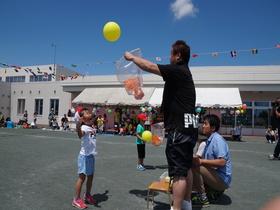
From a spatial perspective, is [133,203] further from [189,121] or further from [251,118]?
[251,118]

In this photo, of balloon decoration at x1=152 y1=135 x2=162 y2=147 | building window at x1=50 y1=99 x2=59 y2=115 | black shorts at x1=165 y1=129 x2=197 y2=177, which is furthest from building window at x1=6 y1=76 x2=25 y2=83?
black shorts at x1=165 y1=129 x2=197 y2=177

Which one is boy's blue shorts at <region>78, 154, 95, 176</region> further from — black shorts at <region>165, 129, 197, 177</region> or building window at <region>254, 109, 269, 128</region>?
building window at <region>254, 109, 269, 128</region>

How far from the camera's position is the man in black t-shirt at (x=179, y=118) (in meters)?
2.38

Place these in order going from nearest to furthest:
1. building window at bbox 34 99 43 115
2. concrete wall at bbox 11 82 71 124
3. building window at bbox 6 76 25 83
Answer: concrete wall at bbox 11 82 71 124
building window at bbox 34 99 43 115
building window at bbox 6 76 25 83

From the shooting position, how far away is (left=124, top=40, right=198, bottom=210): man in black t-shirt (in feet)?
7.80

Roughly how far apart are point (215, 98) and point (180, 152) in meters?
13.3

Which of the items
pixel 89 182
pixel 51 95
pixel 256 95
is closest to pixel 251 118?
pixel 256 95

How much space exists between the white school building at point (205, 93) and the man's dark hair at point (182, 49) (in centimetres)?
1198

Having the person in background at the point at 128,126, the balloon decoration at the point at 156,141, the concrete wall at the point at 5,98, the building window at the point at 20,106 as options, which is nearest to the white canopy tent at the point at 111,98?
the person in background at the point at 128,126

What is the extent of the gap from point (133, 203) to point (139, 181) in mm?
1164

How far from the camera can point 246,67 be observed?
18562 millimetres

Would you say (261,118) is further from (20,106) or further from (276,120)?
(20,106)

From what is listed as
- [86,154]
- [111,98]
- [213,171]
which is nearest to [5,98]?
[111,98]

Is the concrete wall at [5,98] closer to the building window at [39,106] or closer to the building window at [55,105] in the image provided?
the building window at [39,106]
